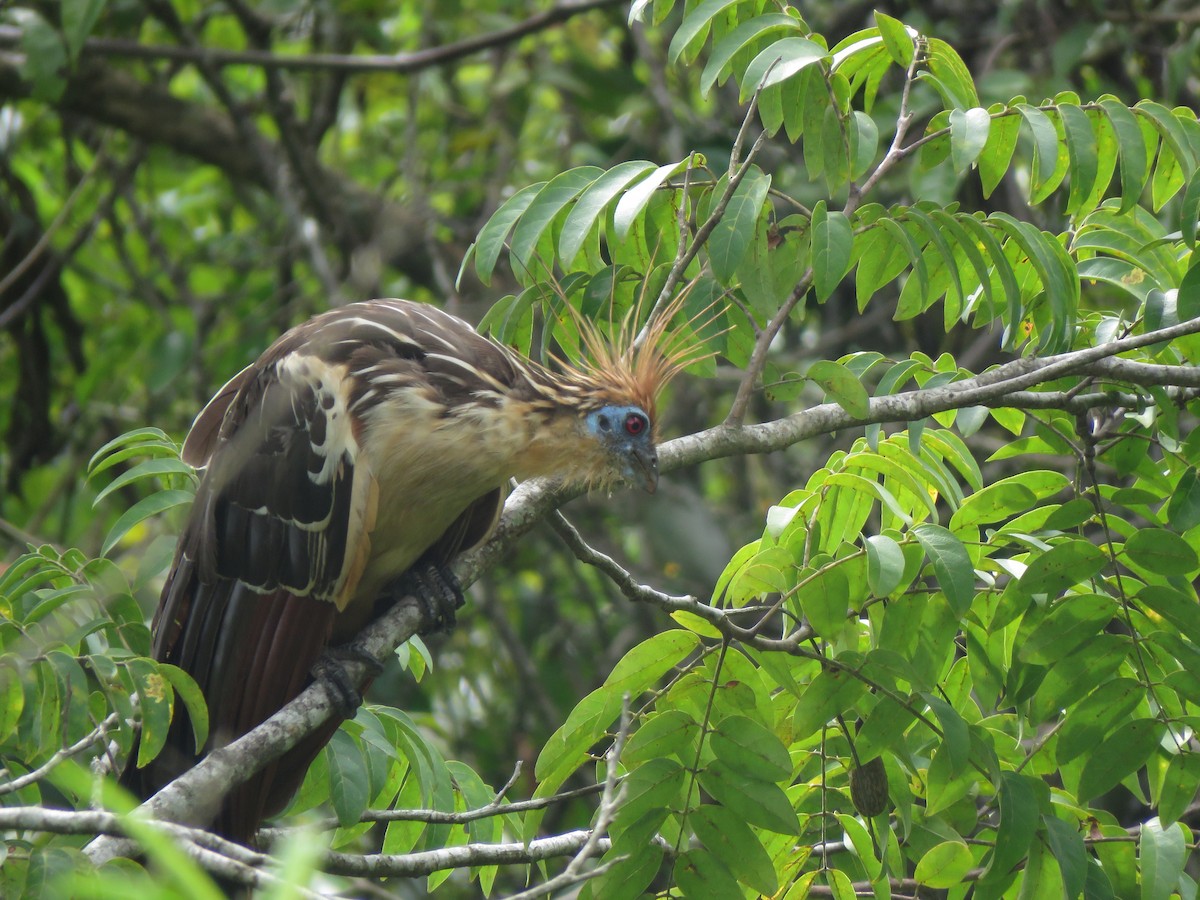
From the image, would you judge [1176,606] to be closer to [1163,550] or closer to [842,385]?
[1163,550]

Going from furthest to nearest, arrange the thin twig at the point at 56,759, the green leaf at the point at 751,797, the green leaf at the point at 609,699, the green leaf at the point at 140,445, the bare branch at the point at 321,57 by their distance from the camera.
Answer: the bare branch at the point at 321,57 → the green leaf at the point at 140,445 → the green leaf at the point at 609,699 → the green leaf at the point at 751,797 → the thin twig at the point at 56,759

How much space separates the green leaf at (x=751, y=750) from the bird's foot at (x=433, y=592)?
39.0 inches

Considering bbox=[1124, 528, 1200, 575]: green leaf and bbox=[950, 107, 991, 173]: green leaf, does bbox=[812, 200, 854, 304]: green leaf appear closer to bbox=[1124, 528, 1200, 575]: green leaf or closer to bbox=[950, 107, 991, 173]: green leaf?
bbox=[950, 107, 991, 173]: green leaf

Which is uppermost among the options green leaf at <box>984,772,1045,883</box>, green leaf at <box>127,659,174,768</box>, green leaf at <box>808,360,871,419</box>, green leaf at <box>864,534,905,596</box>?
green leaf at <box>808,360,871,419</box>

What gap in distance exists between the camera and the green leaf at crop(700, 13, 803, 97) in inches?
89.2

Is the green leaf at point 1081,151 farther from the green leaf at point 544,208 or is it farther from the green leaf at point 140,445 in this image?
the green leaf at point 140,445

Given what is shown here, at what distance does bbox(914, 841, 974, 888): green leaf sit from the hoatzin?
106 centimetres

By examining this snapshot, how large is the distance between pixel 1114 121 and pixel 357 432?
5.51 ft

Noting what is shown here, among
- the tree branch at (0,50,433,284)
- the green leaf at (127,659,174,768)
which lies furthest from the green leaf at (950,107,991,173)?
the tree branch at (0,50,433,284)

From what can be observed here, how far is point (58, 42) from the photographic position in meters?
4.03

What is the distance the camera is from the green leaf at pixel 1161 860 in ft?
6.59

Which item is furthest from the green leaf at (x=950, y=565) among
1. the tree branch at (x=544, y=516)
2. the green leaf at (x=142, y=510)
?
the green leaf at (x=142, y=510)

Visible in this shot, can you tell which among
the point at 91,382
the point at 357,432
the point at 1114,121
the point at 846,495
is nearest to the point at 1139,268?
the point at 1114,121

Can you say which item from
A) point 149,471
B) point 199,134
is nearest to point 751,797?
point 149,471
